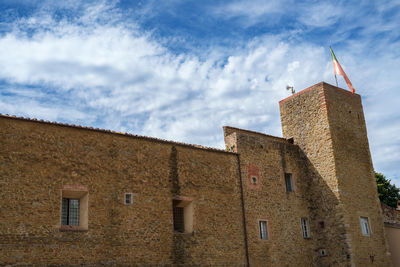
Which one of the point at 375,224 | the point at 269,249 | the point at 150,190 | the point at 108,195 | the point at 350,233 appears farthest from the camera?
the point at 375,224

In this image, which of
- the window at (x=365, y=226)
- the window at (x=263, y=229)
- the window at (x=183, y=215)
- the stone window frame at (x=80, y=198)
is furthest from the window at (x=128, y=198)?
the window at (x=365, y=226)

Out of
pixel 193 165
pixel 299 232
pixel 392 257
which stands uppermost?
pixel 193 165

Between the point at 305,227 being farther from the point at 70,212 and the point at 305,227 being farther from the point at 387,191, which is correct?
the point at 387,191

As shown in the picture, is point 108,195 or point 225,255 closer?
point 108,195

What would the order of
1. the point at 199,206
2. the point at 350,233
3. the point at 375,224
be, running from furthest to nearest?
the point at 375,224 → the point at 350,233 → the point at 199,206

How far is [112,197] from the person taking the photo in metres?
16.4

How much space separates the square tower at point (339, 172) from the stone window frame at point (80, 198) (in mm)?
12635

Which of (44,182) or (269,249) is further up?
(44,182)

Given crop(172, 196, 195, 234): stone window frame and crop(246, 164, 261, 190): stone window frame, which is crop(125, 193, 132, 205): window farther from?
crop(246, 164, 261, 190): stone window frame

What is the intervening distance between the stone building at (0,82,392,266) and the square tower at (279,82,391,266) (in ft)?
0.19

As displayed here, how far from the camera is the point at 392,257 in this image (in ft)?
81.3

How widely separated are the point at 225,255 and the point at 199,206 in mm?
2385

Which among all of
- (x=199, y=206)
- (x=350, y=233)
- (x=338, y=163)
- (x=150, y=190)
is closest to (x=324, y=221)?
(x=350, y=233)

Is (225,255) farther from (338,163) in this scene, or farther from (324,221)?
(338,163)
